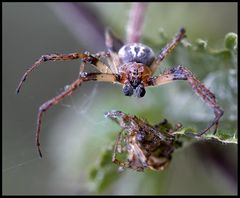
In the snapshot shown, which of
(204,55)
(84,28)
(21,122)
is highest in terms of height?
(84,28)

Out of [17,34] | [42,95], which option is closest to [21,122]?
[42,95]

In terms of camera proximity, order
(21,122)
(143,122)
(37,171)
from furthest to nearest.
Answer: (21,122), (37,171), (143,122)

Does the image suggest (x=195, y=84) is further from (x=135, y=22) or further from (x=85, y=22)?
(x=85, y=22)

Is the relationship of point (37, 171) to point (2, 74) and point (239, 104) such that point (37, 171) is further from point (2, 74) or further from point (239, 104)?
point (239, 104)

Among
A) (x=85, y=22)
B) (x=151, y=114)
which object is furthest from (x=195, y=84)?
(x=85, y=22)

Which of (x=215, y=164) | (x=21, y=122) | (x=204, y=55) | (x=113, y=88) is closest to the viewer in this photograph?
(x=204, y=55)

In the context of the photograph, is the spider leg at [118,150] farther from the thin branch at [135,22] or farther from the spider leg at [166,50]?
the thin branch at [135,22]

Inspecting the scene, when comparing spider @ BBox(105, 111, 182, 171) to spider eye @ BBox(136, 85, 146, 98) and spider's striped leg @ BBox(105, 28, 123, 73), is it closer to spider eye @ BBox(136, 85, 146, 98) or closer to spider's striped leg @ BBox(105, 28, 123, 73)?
spider eye @ BBox(136, 85, 146, 98)

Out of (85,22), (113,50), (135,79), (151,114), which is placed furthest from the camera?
(85,22)
